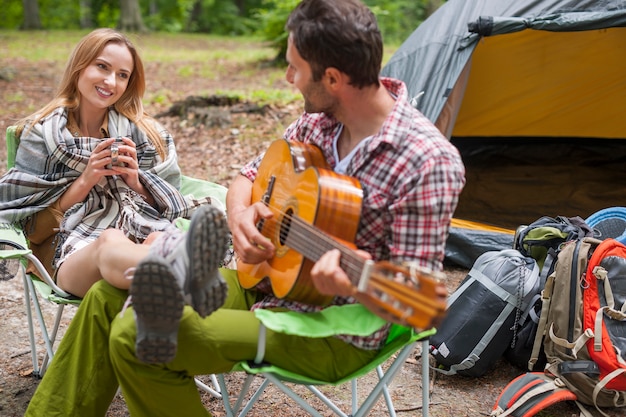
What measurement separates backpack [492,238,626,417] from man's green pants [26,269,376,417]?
99 cm

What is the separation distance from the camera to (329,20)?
1.76 meters

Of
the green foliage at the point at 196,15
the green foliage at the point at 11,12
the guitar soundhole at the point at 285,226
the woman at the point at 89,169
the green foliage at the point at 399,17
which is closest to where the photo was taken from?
the guitar soundhole at the point at 285,226

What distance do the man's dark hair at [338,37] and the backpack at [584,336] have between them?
131cm

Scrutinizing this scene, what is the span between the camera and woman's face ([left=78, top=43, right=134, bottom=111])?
251cm

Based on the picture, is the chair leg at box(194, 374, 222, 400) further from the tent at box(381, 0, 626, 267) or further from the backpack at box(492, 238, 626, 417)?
the tent at box(381, 0, 626, 267)

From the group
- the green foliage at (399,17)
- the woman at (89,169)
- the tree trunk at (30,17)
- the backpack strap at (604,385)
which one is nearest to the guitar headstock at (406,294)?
the woman at (89,169)

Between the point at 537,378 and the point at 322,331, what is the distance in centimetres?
126

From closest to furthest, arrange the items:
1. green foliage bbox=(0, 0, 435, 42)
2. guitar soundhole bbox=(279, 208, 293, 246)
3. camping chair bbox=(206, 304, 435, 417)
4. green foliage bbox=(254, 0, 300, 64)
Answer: camping chair bbox=(206, 304, 435, 417) → guitar soundhole bbox=(279, 208, 293, 246) → green foliage bbox=(254, 0, 300, 64) → green foliage bbox=(0, 0, 435, 42)

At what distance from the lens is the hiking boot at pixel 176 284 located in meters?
1.58

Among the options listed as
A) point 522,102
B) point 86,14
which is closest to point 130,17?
point 86,14

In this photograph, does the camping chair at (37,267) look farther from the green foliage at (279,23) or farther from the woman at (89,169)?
the green foliage at (279,23)

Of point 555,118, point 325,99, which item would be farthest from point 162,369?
point 555,118

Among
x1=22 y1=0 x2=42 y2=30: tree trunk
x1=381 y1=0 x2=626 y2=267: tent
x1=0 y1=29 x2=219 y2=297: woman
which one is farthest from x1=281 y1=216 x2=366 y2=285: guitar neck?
x1=22 y1=0 x2=42 y2=30: tree trunk

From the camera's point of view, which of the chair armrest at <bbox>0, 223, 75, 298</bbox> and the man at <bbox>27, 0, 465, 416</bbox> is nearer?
the man at <bbox>27, 0, 465, 416</bbox>
